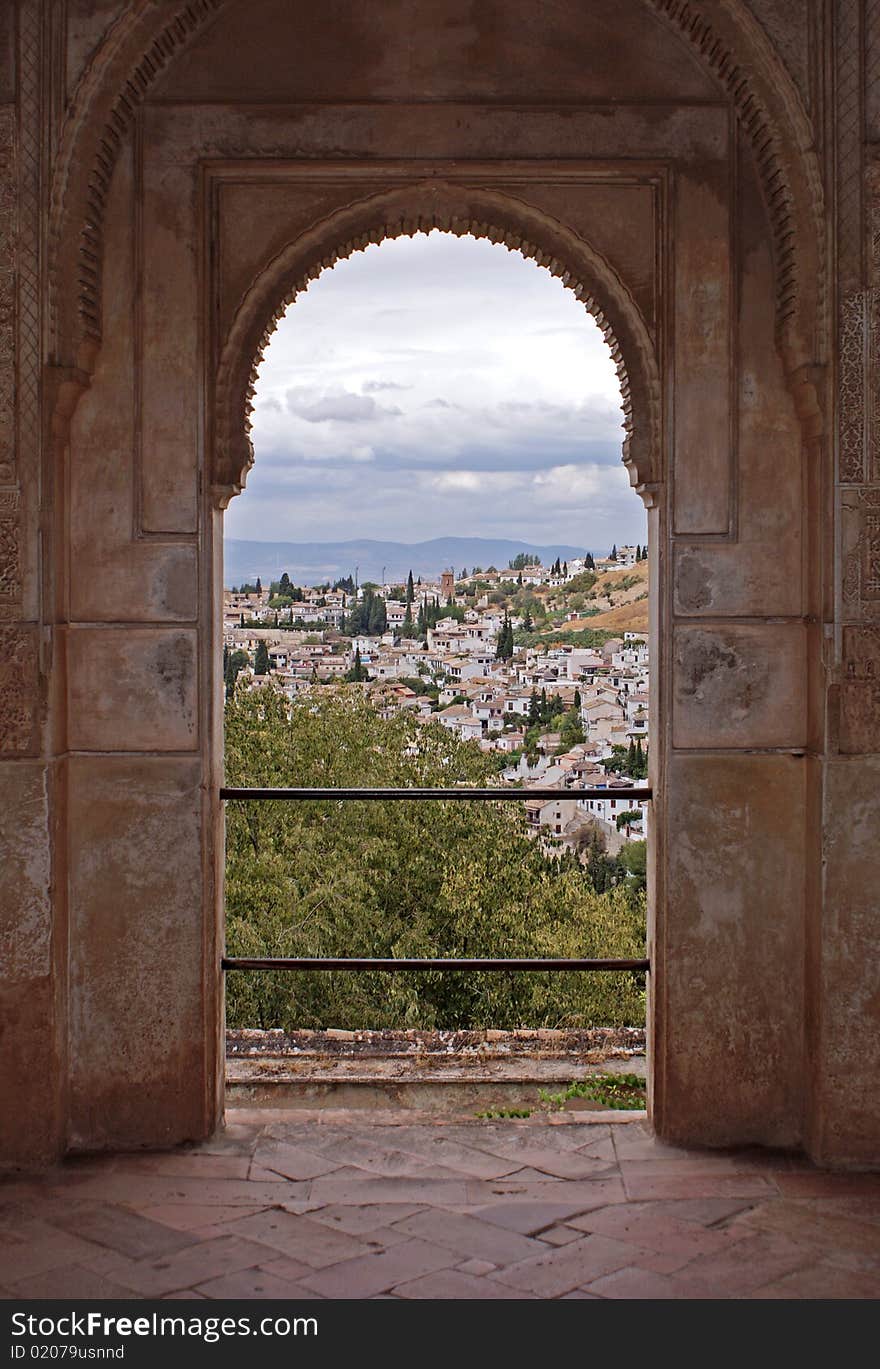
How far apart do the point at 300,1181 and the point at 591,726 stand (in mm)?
21708

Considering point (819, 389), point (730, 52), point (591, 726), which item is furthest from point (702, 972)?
point (591, 726)

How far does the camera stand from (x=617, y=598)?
3058 centimetres

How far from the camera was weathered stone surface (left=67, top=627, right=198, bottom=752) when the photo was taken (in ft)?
12.8

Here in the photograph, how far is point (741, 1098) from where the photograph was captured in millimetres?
3887

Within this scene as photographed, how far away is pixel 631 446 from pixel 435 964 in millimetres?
1838

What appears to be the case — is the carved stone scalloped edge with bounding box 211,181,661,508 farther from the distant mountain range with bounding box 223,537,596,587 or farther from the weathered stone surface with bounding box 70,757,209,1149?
the distant mountain range with bounding box 223,537,596,587

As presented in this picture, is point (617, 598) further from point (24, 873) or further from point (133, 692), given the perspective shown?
point (24, 873)

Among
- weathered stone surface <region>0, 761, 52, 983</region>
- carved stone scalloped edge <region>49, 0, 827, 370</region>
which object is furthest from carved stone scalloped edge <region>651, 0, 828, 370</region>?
weathered stone surface <region>0, 761, 52, 983</region>

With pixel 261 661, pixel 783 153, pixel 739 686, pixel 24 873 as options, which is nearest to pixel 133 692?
pixel 24 873

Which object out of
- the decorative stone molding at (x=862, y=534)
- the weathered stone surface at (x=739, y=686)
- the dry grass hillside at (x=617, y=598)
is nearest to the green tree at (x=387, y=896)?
the dry grass hillside at (x=617, y=598)

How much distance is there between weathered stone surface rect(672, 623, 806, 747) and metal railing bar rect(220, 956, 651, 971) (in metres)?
0.77

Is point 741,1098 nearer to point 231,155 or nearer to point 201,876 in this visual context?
point 201,876

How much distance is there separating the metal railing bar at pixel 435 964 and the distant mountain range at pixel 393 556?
25.2 m

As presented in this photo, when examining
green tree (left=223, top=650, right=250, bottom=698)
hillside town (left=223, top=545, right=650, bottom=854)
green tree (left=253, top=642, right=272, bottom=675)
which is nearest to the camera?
hillside town (left=223, top=545, right=650, bottom=854)
